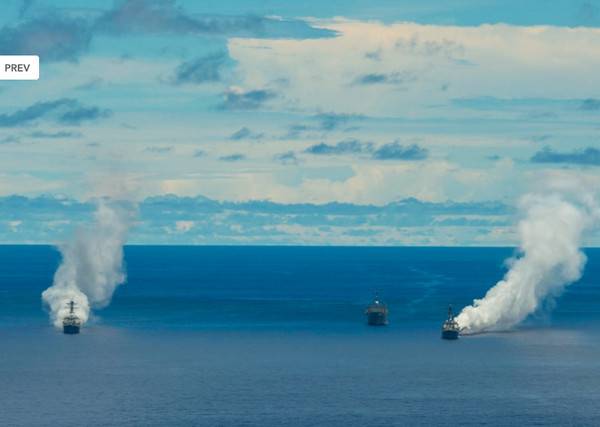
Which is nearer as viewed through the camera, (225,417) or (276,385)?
(225,417)

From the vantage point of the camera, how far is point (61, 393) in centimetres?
18662

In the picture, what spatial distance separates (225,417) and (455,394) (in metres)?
38.6

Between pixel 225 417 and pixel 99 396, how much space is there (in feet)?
88.9

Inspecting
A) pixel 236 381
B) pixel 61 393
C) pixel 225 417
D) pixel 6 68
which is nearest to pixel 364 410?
pixel 225 417

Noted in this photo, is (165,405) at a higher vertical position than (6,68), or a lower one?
lower

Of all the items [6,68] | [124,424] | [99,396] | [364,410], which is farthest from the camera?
[99,396]

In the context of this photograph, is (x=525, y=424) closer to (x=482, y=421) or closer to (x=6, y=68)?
(x=482, y=421)

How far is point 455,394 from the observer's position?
612 feet

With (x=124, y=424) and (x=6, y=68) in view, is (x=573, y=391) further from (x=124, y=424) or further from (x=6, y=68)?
(x=6, y=68)

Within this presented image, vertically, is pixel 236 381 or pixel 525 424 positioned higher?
pixel 236 381

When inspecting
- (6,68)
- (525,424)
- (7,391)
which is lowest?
(525,424)

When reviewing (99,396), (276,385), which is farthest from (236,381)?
(99,396)

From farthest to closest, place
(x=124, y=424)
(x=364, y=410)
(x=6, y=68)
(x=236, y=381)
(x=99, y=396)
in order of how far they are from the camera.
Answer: (x=236, y=381) → (x=99, y=396) → (x=364, y=410) → (x=124, y=424) → (x=6, y=68)

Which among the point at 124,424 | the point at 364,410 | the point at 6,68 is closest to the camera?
the point at 6,68
